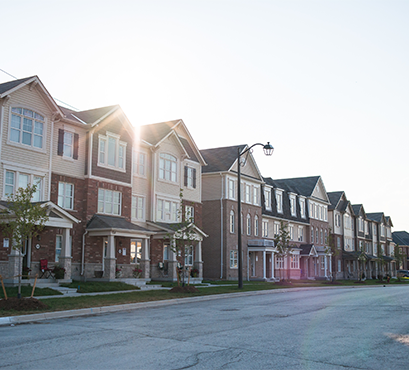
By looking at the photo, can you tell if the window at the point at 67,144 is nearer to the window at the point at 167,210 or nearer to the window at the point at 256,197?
the window at the point at 167,210

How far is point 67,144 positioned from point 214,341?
19.7 metres

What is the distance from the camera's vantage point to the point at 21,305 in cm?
1491

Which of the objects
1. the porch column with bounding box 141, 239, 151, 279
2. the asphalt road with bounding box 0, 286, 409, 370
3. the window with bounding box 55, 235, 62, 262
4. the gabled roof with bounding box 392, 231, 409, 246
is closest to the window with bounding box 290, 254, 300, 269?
the porch column with bounding box 141, 239, 151, 279

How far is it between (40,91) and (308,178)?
4224 centimetres

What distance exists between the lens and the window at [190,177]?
36.8 metres

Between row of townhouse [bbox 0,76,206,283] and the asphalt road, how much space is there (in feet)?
33.5

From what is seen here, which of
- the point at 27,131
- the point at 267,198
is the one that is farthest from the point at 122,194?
the point at 267,198

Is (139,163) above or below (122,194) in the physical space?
above

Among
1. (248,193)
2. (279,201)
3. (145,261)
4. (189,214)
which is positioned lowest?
(145,261)

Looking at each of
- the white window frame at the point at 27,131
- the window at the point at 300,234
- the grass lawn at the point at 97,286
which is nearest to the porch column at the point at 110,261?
the grass lawn at the point at 97,286

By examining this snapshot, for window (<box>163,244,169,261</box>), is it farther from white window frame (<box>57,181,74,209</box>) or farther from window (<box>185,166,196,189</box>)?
white window frame (<box>57,181,74,209</box>)

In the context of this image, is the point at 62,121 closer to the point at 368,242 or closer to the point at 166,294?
the point at 166,294

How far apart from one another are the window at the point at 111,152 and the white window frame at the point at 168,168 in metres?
4.07

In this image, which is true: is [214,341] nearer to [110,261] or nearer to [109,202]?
[110,261]
